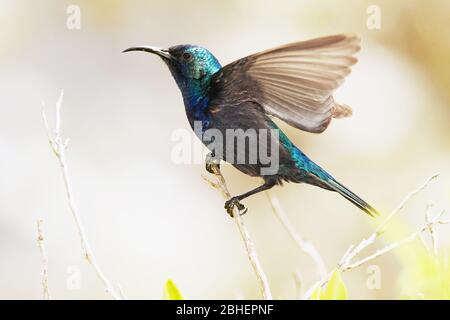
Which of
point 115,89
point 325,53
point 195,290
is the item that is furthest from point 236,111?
point 115,89

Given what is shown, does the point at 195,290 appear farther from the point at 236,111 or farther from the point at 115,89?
the point at 236,111

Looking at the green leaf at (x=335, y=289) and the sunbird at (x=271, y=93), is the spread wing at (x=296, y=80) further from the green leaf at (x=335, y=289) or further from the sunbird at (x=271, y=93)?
the green leaf at (x=335, y=289)

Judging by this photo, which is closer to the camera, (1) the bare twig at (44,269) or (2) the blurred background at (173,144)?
(1) the bare twig at (44,269)

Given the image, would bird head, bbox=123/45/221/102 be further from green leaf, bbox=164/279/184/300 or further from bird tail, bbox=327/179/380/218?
green leaf, bbox=164/279/184/300

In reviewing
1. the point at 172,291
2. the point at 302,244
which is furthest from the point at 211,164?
the point at 172,291

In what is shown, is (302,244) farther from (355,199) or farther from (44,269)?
(44,269)

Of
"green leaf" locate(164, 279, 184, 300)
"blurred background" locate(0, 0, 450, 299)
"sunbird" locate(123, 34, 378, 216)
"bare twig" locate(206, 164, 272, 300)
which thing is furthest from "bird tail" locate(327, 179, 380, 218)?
"blurred background" locate(0, 0, 450, 299)

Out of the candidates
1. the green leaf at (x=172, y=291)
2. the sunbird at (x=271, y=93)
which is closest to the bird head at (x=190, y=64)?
the sunbird at (x=271, y=93)
